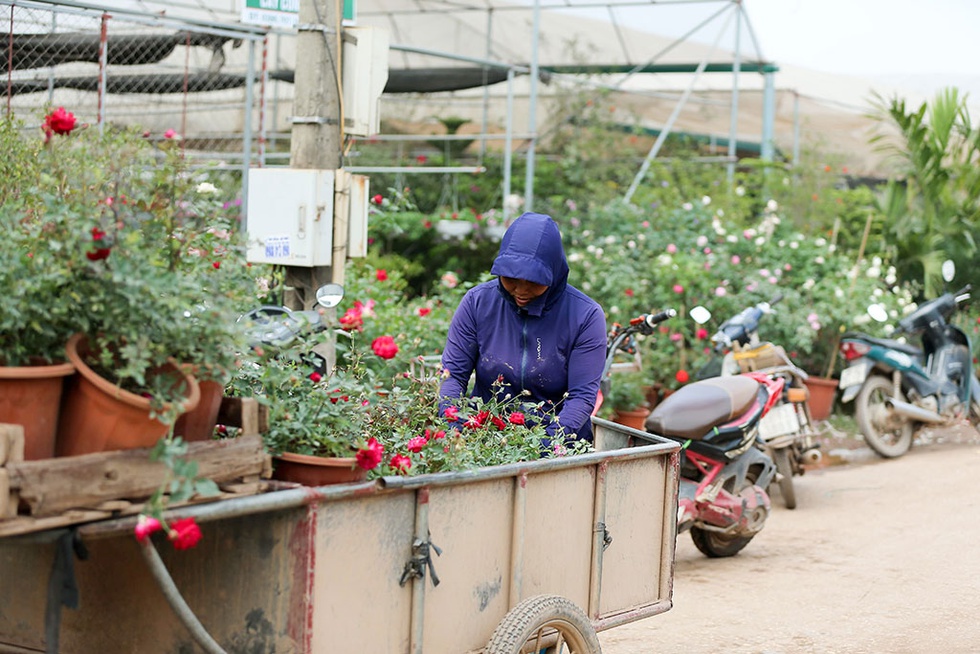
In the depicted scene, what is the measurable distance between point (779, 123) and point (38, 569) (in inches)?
613

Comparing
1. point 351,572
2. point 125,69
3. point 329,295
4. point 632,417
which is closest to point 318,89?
point 329,295

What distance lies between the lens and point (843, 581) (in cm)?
617

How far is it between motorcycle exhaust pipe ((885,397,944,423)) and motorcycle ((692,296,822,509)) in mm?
1667

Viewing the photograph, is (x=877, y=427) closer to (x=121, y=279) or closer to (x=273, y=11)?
(x=273, y=11)

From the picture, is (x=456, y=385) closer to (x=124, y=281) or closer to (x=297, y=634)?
(x=297, y=634)

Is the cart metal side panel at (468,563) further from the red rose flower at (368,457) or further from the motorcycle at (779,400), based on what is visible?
the motorcycle at (779,400)

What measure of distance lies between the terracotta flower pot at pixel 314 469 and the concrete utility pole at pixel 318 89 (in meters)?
3.25

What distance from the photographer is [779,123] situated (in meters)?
17.3

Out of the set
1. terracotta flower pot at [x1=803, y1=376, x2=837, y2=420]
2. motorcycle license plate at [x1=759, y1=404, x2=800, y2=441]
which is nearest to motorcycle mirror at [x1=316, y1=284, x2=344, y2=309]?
motorcycle license plate at [x1=759, y1=404, x2=800, y2=441]

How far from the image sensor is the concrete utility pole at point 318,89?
587cm

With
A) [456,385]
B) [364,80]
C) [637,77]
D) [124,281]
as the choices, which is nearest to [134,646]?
[124,281]

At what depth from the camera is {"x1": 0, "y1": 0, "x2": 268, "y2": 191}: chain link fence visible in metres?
6.62

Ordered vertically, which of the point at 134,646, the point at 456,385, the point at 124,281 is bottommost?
the point at 134,646

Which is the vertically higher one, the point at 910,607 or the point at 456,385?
the point at 456,385
